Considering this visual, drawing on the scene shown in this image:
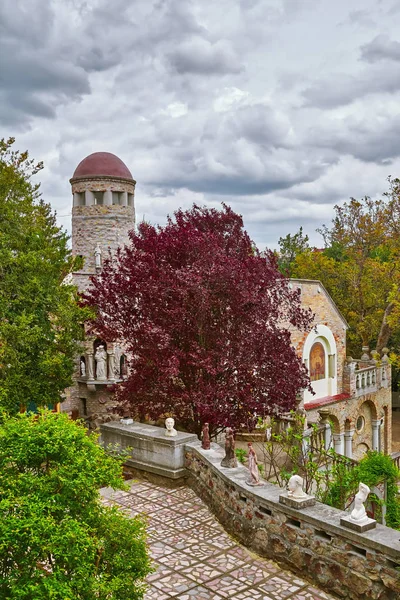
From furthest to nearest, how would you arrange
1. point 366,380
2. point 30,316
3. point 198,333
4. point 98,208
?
point 366,380, point 98,208, point 30,316, point 198,333

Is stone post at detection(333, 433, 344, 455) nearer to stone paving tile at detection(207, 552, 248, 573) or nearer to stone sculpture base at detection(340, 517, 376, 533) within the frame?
stone paving tile at detection(207, 552, 248, 573)

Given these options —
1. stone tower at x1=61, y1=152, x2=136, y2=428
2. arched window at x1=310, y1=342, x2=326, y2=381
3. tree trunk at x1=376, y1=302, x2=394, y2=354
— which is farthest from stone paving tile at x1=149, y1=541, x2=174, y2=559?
tree trunk at x1=376, y1=302, x2=394, y2=354

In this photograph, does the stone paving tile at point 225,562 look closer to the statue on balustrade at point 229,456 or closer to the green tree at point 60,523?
the statue on balustrade at point 229,456

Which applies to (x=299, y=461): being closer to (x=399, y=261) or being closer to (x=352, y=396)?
(x=352, y=396)

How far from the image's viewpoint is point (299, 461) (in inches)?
364

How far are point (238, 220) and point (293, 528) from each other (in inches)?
357

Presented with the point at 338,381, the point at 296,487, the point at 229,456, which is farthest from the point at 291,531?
the point at 338,381

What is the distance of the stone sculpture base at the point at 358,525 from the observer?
6.11 meters

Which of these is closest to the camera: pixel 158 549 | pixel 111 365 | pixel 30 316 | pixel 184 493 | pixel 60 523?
pixel 60 523

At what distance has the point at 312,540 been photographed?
263 inches

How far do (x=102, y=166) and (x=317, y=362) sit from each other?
1194 cm

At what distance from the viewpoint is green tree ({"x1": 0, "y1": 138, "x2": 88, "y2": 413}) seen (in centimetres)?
1350

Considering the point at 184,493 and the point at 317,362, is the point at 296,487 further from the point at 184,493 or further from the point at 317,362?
the point at 317,362

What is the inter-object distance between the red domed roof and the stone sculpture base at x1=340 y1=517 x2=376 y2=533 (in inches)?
726
